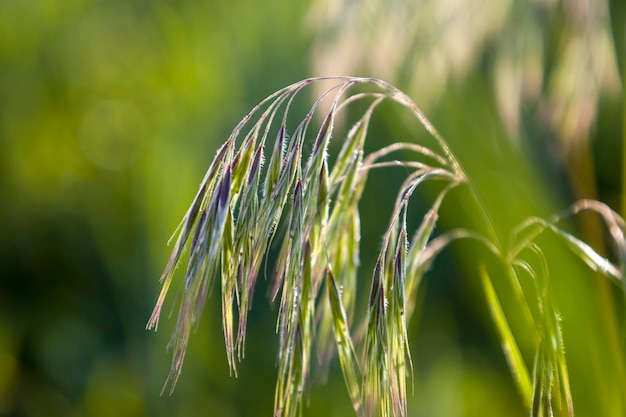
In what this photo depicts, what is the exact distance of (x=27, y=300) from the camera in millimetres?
1059

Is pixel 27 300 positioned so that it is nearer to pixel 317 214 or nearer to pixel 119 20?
pixel 119 20

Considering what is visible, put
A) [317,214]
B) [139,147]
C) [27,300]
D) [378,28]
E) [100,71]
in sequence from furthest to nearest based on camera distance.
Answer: [100,71], [139,147], [27,300], [378,28], [317,214]

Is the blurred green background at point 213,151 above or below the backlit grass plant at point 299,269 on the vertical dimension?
above

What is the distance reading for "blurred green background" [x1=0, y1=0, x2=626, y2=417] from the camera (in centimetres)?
52

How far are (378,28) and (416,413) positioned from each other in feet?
1.66

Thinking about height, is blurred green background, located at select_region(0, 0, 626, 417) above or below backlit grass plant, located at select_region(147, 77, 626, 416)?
above

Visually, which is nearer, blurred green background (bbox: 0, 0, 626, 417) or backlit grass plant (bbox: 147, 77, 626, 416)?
backlit grass plant (bbox: 147, 77, 626, 416)

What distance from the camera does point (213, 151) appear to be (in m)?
1.08

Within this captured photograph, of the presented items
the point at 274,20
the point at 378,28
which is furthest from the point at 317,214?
the point at 274,20

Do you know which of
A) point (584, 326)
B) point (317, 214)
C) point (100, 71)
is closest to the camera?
point (317, 214)

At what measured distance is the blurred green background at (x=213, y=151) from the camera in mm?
520

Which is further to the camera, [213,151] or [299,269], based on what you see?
[213,151]

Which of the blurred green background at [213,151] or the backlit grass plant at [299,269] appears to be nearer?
the backlit grass plant at [299,269]

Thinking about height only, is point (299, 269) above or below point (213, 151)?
below
